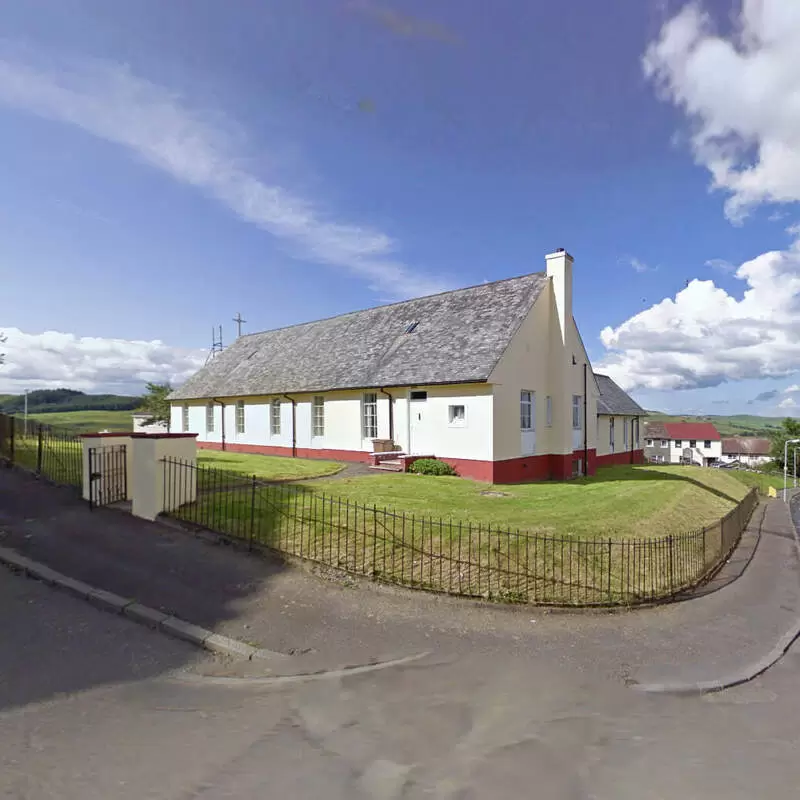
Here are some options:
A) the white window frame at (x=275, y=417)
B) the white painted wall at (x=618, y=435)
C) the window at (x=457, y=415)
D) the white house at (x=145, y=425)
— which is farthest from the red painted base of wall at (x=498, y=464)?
the white house at (x=145, y=425)

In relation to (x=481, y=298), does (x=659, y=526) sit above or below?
below

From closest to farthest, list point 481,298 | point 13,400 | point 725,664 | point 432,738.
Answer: point 432,738 < point 725,664 < point 481,298 < point 13,400

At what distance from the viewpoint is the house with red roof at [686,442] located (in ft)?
288

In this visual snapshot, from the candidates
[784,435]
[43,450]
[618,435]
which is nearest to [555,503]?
[43,450]

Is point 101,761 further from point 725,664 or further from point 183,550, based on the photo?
point 725,664

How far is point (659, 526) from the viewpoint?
13.2m

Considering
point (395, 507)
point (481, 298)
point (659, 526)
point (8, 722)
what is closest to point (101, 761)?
point (8, 722)

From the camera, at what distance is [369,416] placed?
2211 cm

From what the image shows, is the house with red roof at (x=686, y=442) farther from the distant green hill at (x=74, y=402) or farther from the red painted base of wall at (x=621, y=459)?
the distant green hill at (x=74, y=402)

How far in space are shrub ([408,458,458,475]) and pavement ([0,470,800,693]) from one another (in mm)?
9848

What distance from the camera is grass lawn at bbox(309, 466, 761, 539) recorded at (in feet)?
36.9

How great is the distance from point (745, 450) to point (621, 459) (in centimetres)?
8806

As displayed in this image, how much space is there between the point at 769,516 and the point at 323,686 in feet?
85.8

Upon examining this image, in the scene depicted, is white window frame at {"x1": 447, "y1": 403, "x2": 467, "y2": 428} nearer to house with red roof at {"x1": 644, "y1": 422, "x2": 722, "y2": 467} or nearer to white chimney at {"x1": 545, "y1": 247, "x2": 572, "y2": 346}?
white chimney at {"x1": 545, "y1": 247, "x2": 572, "y2": 346}
